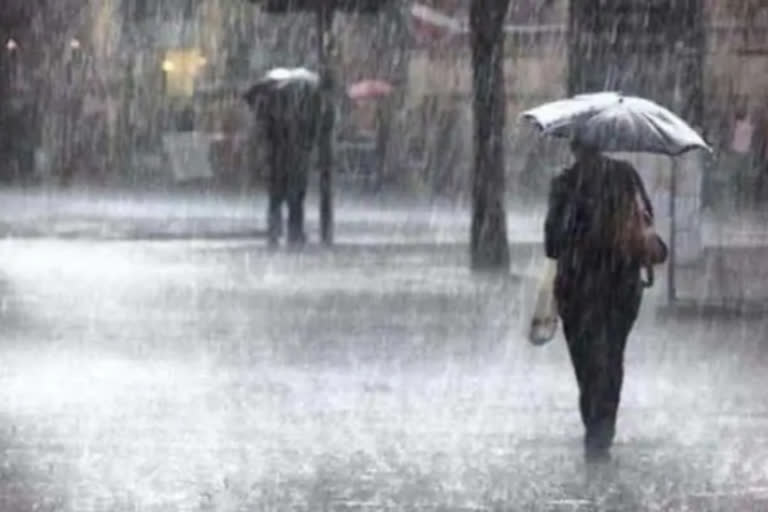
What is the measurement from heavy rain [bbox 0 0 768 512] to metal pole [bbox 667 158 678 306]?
0.12 feet

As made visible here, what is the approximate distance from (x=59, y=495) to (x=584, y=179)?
310 cm

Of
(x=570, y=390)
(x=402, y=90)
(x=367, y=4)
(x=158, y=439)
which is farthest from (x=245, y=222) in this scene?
(x=158, y=439)

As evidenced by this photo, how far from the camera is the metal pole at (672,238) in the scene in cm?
1933

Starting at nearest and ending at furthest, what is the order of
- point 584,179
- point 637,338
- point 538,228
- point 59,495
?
1. point 59,495
2. point 584,179
3. point 637,338
4. point 538,228

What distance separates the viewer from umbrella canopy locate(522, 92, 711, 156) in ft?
38.5

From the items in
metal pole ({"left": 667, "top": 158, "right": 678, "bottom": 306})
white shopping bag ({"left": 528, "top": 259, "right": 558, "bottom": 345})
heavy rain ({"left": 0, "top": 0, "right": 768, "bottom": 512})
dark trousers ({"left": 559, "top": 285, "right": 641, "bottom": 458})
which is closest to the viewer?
heavy rain ({"left": 0, "top": 0, "right": 768, "bottom": 512})

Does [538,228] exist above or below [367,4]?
below

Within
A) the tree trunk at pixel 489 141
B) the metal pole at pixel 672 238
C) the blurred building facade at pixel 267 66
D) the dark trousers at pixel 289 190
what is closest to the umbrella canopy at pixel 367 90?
the blurred building facade at pixel 267 66

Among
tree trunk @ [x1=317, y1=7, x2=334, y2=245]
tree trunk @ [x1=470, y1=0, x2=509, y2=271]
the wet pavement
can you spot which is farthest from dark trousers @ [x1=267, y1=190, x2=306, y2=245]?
tree trunk @ [x1=470, y1=0, x2=509, y2=271]

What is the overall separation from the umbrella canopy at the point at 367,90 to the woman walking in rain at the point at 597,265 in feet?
105

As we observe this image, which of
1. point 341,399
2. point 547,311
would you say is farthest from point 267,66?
point 547,311

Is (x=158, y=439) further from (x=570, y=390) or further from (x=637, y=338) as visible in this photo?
(x=637, y=338)

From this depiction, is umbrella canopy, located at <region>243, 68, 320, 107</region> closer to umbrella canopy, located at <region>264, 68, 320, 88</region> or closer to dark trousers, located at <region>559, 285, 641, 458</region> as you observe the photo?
umbrella canopy, located at <region>264, 68, 320, 88</region>

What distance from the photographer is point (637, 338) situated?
680 inches
